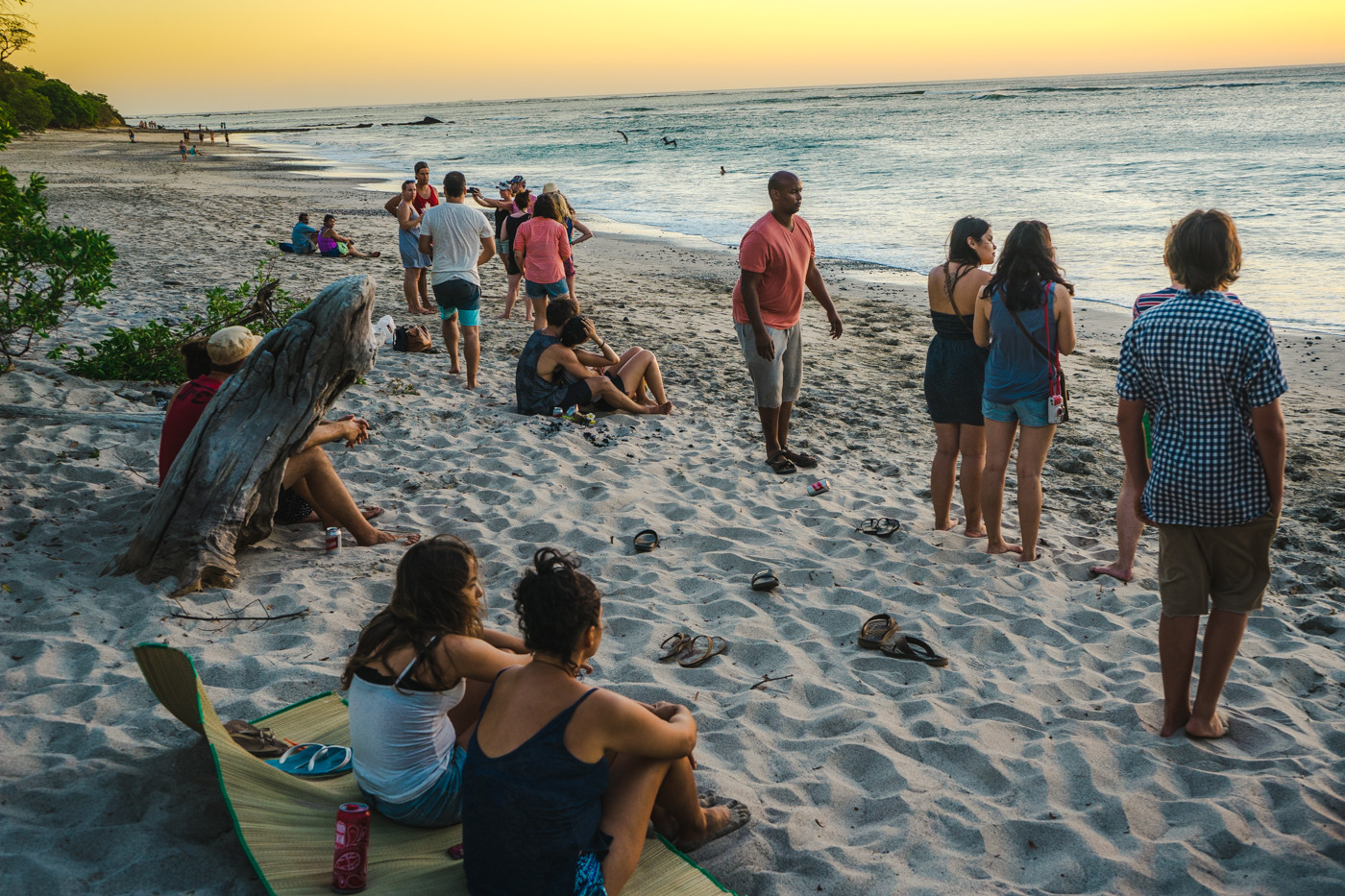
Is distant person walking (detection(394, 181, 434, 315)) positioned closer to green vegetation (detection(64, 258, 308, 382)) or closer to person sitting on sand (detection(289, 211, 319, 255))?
green vegetation (detection(64, 258, 308, 382))

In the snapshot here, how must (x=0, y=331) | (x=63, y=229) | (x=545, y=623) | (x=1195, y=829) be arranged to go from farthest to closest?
(x=0, y=331) → (x=63, y=229) → (x=1195, y=829) → (x=545, y=623)

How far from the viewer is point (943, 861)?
2.80m

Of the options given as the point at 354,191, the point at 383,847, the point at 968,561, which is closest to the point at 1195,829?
the point at 968,561

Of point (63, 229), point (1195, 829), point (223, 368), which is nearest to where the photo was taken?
point (1195, 829)

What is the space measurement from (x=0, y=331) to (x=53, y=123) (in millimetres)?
79098

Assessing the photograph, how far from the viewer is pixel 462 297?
7875 mm

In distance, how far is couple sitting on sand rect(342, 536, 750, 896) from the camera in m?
2.32

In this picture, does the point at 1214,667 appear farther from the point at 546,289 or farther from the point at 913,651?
the point at 546,289

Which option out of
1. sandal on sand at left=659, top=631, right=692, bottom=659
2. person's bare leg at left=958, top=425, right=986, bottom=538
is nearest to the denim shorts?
person's bare leg at left=958, top=425, right=986, bottom=538

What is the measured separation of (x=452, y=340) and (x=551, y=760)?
21.0 feet

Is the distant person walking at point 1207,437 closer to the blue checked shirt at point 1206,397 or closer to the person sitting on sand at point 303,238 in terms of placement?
the blue checked shirt at point 1206,397

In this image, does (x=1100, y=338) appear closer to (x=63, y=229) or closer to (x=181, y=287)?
(x=63, y=229)

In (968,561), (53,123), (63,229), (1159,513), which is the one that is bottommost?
(968,561)

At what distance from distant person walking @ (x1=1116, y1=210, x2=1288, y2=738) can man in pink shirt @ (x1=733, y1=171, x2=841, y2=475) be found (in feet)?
9.28
